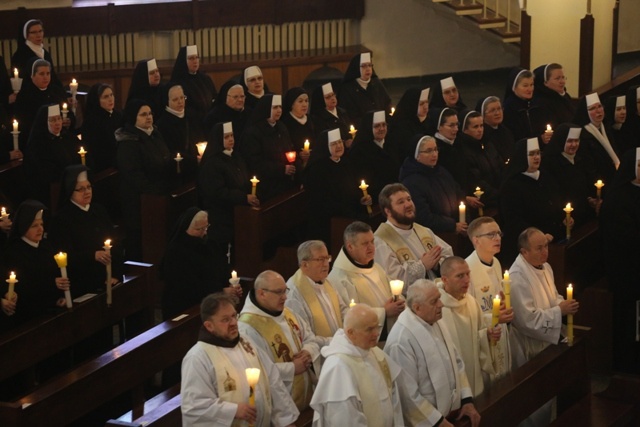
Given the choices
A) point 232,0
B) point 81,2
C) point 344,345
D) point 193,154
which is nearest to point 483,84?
point 232,0

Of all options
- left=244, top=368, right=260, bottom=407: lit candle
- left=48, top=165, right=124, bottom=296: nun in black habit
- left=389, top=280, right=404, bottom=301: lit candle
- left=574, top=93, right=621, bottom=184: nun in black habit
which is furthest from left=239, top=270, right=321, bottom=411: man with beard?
left=574, top=93, right=621, bottom=184: nun in black habit

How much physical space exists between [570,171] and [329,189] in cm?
206

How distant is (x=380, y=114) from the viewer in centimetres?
1190

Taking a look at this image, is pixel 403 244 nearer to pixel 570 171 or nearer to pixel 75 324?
pixel 570 171

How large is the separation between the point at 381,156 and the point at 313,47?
8.43 metres

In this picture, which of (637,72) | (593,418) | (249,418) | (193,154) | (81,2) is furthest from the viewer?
(81,2)

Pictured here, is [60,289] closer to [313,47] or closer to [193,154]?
[193,154]

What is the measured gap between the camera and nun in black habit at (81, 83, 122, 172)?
43.2 feet

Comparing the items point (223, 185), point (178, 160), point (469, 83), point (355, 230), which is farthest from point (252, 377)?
point (469, 83)

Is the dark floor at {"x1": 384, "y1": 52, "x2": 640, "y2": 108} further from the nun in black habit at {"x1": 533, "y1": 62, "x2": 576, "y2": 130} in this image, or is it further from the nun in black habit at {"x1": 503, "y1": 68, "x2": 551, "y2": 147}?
the nun in black habit at {"x1": 503, "y1": 68, "x2": 551, "y2": 147}

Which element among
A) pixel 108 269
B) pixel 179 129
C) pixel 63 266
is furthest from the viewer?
pixel 179 129

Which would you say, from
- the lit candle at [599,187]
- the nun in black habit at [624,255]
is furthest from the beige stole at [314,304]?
the lit candle at [599,187]

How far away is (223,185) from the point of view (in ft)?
38.1

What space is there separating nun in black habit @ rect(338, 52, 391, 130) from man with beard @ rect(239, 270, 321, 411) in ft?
21.2
